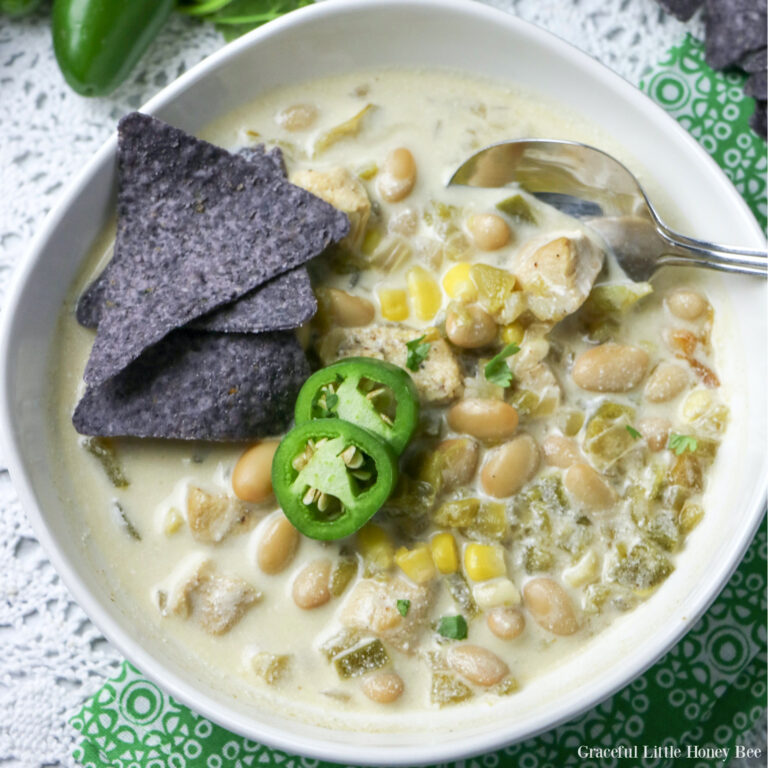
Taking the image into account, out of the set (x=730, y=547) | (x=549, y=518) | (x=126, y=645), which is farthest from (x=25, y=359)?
(x=730, y=547)

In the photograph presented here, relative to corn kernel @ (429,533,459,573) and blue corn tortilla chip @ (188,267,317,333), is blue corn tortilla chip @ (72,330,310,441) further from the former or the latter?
corn kernel @ (429,533,459,573)

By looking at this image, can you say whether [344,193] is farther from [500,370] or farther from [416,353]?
[500,370]

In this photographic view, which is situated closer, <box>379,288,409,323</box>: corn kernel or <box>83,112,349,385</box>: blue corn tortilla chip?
<box>83,112,349,385</box>: blue corn tortilla chip

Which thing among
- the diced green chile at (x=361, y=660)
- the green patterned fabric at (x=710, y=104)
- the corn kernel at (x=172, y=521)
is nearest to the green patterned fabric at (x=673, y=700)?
the green patterned fabric at (x=710, y=104)

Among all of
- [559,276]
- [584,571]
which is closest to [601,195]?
[559,276]

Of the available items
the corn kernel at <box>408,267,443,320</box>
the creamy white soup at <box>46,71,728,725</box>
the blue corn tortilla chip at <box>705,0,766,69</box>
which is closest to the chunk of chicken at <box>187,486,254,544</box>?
the creamy white soup at <box>46,71,728,725</box>

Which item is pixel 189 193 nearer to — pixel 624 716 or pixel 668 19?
pixel 668 19

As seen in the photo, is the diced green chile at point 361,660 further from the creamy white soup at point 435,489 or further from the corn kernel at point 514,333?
the corn kernel at point 514,333
